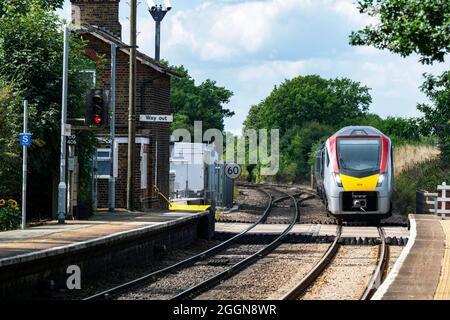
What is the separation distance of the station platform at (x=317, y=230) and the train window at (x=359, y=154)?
207 cm

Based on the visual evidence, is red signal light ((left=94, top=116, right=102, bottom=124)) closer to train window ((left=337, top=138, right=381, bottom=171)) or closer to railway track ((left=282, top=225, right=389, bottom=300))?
railway track ((left=282, top=225, right=389, bottom=300))

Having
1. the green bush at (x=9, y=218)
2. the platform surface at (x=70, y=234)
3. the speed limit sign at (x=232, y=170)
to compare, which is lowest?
the platform surface at (x=70, y=234)

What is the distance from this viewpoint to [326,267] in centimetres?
2269

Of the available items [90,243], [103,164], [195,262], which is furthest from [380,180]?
[90,243]

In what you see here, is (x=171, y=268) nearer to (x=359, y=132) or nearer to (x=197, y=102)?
(x=359, y=132)

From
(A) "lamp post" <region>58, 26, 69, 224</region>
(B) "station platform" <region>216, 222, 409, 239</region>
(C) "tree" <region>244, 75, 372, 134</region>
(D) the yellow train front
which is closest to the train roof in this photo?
(D) the yellow train front

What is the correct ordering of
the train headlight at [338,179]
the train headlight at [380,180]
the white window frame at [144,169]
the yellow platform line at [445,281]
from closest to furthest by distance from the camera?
the yellow platform line at [445,281]
the train headlight at [380,180]
the train headlight at [338,179]
the white window frame at [144,169]

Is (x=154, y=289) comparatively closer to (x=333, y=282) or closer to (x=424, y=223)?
(x=333, y=282)

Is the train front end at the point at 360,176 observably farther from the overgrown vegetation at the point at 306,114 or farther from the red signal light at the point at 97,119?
the overgrown vegetation at the point at 306,114

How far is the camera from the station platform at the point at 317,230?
104 ft

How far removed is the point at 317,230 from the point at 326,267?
11.0 m

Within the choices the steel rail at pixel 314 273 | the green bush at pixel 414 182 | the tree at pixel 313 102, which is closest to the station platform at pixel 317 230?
the steel rail at pixel 314 273
